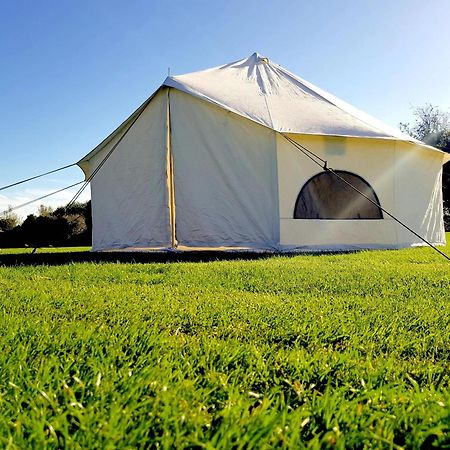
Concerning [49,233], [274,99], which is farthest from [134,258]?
[49,233]

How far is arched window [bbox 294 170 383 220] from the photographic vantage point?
21.0 ft

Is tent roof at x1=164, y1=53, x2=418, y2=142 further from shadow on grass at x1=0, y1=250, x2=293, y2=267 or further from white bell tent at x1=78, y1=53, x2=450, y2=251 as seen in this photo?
shadow on grass at x1=0, y1=250, x2=293, y2=267

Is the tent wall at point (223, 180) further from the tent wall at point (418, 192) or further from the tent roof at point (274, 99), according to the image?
the tent wall at point (418, 192)

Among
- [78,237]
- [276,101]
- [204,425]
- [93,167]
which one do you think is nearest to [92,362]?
[204,425]

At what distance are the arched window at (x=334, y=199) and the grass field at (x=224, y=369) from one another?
3840 millimetres

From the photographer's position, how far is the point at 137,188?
6754 millimetres

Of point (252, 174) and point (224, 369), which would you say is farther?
point (252, 174)

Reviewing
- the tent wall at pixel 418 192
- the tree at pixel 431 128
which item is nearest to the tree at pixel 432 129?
the tree at pixel 431 128

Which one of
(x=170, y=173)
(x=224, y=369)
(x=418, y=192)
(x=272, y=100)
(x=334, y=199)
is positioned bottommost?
(x=224, y=369)

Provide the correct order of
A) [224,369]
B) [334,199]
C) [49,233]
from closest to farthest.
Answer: [224,369] → [334,199] → [49,233]

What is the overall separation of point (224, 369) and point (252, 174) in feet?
16.3

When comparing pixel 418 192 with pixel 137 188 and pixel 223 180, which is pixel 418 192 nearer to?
pixel 223 180

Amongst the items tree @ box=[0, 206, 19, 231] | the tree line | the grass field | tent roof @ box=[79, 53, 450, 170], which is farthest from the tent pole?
tree @ box=[0, 206, 19, 231]

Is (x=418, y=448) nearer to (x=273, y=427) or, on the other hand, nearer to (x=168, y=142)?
(x=273, y=427)
